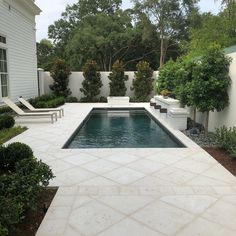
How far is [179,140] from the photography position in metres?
6.48

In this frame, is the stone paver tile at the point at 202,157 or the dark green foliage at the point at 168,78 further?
the dark green foliage at the point at 168,78

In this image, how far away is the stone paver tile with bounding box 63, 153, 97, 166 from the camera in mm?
4719

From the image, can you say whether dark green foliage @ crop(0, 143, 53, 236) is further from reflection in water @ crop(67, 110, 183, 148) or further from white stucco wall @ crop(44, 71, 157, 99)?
white stucco wall @ crop(44, 71, 157, 99)

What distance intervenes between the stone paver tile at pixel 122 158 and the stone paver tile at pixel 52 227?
2.02 meters

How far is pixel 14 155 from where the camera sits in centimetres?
392

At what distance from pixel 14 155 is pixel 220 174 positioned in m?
3.08

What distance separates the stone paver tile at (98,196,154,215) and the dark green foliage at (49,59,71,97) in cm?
1340

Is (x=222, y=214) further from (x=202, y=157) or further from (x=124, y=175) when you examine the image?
(x=202, y=157)

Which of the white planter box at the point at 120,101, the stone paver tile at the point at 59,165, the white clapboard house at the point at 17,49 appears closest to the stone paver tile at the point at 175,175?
the stone paver tile at the point at 59,165

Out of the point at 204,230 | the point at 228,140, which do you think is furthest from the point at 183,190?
the point at 228,140

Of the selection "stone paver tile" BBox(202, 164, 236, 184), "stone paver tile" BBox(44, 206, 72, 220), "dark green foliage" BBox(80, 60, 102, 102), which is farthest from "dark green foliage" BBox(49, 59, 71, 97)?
"stone paver tile" BBox(44, 206, 72, 220)

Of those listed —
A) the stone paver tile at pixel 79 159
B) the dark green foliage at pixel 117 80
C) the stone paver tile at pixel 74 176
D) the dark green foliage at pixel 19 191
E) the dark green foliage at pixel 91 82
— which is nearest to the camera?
the dark green foliage at pixel 19 191

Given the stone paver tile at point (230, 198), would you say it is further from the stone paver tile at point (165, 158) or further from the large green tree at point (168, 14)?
the large green tree at point (168, 14)

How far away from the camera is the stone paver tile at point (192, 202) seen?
305 centimetres
